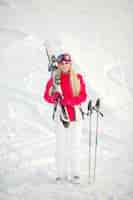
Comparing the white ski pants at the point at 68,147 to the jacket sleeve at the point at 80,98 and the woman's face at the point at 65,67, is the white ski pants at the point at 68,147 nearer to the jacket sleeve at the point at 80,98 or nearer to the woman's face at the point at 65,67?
the jacket sleeve at the point at 80,98

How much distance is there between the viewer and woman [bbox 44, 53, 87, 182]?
1.33m

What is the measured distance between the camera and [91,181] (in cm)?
138

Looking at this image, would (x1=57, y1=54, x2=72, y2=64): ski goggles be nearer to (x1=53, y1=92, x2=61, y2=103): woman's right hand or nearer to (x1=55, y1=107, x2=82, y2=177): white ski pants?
(x1=53, y1=92, x2=61, y2=103): woman's right hand

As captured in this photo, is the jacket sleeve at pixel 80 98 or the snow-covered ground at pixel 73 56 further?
the snow-covered ground at pixel 73 56

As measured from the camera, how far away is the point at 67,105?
1342 mm

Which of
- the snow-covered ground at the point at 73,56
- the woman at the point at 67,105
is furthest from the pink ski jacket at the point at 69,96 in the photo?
the snow-covered ground at the point at 73,56

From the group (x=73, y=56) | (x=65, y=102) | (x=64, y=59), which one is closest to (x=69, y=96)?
(x=65, y=102)

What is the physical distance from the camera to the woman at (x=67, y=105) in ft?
4.36

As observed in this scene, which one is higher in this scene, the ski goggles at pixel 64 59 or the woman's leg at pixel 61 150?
the ski goggles at pixel 64 59

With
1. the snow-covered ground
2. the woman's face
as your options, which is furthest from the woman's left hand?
the snow-covered ground

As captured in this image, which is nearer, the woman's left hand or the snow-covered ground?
the woman's left hand

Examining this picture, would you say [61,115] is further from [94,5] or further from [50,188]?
[94,5]

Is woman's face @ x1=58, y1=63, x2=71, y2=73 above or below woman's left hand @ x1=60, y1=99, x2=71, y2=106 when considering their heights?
above

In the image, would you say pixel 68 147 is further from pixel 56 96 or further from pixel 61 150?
pixel 56 96
